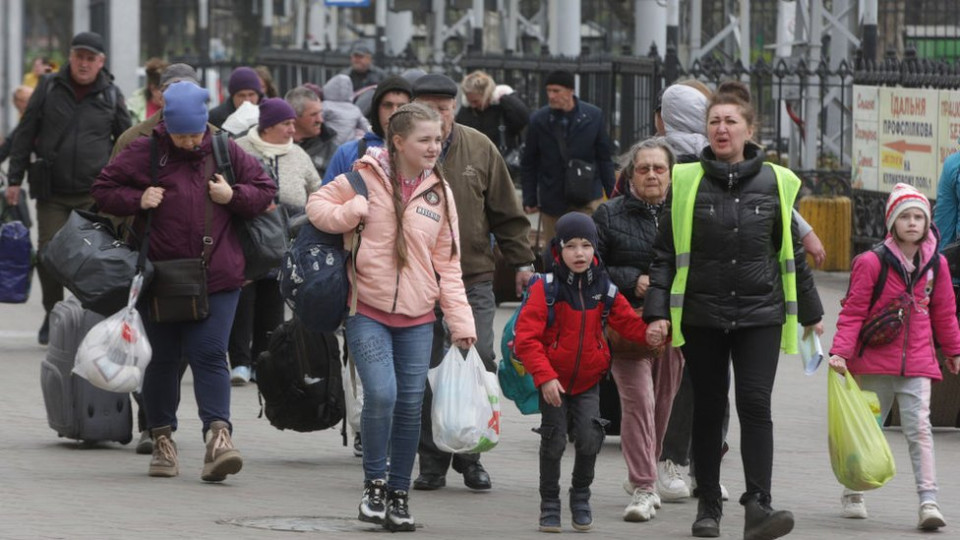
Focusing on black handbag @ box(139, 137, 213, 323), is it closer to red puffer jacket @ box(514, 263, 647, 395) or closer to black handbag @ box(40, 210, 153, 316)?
black handbag @ box(40, 210, 153, 316)

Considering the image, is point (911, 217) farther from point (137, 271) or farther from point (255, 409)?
point (255, 409)

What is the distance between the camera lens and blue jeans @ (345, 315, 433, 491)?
7.85 m

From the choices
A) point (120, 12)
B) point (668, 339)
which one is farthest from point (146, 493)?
point (120, 12)

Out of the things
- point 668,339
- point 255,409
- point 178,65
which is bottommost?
point 255,409


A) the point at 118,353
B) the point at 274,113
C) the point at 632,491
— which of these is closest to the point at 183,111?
the point at 118,353

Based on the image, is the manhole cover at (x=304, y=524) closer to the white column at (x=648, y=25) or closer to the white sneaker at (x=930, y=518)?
the white sneaker at (x=930, y=518)

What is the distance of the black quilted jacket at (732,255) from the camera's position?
759 centimetres

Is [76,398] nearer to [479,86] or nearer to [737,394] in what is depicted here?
[737,394]

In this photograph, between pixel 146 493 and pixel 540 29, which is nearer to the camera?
pixel 146 493

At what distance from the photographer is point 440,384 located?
798 centimetres

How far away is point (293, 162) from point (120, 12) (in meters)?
24.0

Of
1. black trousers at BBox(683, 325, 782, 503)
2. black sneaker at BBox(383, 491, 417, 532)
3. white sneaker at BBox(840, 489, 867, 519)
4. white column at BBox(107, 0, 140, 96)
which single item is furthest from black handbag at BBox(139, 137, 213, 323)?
white column at BBox(107, 0, 140, 96)

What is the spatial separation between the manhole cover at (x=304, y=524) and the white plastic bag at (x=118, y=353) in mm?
906

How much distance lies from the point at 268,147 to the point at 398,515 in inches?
161
